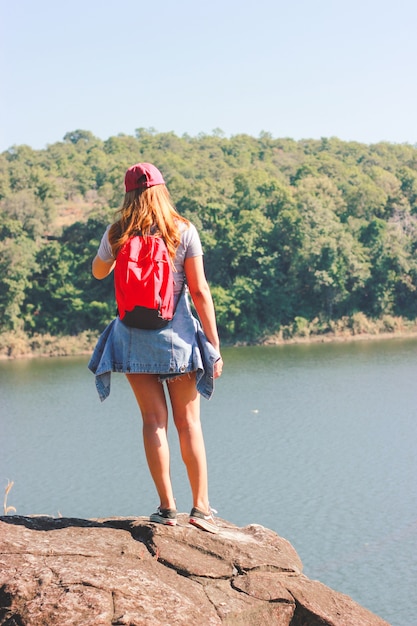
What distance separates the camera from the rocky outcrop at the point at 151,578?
3223 mm

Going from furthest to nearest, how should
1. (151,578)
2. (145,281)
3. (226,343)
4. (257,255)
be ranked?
(257,255) < (226,343) < (145,281) < (151,578)

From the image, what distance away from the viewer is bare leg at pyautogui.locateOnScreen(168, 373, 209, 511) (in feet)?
13.5

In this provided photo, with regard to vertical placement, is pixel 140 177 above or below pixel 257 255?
below

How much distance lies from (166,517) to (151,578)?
612 mm

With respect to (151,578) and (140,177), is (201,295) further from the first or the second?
(151,578)

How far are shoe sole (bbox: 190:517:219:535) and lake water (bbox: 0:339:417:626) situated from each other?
7.39 m

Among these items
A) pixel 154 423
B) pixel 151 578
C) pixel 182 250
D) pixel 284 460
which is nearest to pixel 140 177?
pixel 182 250

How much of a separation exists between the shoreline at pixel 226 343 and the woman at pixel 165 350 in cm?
3825

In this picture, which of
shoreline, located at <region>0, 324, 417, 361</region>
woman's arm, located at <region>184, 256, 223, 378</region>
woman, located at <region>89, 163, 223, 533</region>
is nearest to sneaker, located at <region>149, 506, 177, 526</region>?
woman, located at <region>89, 163, 223, 533</region>

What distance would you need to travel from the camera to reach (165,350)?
13.1 ft

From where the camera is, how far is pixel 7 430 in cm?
2389

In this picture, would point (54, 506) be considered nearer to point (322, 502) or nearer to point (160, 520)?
point (322, 502)

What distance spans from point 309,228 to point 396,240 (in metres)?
4.66

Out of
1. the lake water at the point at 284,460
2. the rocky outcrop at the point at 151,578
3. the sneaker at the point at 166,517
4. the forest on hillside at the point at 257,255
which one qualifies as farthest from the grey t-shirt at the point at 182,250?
the forest on hillside at the point at 257,255
